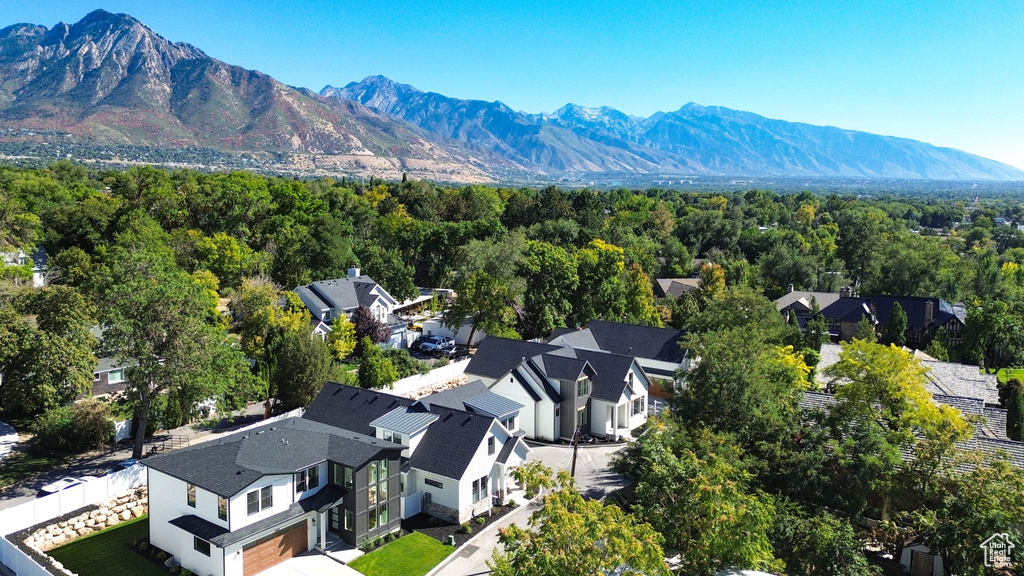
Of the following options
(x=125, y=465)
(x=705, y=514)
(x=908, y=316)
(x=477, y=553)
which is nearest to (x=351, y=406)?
(x=125, y=465)

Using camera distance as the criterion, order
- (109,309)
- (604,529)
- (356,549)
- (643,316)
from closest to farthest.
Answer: (604,529) → (356,549) → (109,309) → (643,316)

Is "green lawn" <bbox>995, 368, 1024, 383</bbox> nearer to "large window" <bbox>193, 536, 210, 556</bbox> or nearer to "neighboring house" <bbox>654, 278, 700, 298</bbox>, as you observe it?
"neighboring house" <bbox>654, 278, 700, 298</bbox>

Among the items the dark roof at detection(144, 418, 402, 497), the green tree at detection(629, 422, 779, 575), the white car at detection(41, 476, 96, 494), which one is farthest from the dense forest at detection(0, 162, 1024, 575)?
the dark roof at detection(144, 418, 402, 497)

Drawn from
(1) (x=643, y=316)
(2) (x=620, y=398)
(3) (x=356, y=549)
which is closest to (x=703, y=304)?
(1) (x=643, y=316)

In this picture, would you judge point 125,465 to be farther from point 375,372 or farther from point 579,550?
point 579,550

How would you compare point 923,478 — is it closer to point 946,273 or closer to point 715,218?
point 946,273

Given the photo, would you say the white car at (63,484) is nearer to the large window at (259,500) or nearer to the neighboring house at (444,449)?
the large window at (259,500)
